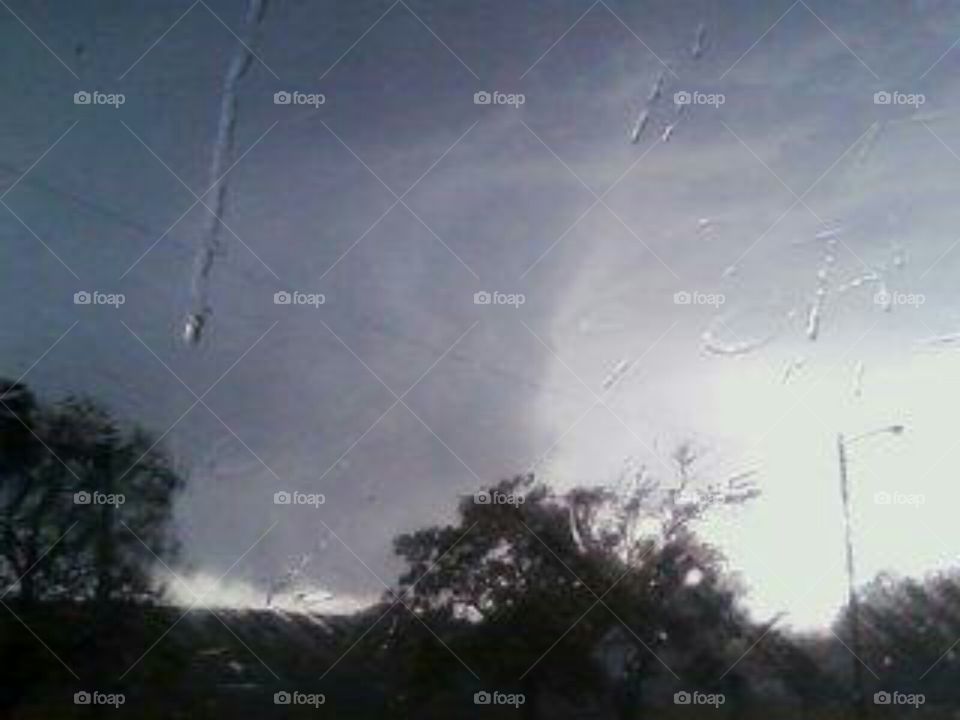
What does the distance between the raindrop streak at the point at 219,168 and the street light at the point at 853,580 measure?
1.55 m

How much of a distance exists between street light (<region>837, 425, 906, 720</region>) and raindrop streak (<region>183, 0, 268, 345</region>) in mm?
1553

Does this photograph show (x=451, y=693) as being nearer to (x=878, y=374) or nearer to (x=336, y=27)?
(x=878, y=374)

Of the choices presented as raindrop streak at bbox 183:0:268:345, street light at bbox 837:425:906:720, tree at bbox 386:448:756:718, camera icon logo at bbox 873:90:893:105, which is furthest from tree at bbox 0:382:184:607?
camera icon logo at bbox 873:90:893:105

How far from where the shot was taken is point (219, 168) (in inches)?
108

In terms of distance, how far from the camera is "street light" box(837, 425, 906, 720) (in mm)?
2688

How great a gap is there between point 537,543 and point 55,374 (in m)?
1.18

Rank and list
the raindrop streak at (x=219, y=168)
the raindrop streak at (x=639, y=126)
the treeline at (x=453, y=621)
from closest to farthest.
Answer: the treeline at (x=453, y=621) < the raindrop streak at (x=219, y=168) < the raindrop streak at (x=639, y=126)

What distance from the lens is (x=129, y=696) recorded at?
2.55 metres

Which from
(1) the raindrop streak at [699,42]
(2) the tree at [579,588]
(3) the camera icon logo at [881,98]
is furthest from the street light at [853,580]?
(1) the raindrop streak at [699,42]

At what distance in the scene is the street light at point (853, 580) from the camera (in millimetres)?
2688

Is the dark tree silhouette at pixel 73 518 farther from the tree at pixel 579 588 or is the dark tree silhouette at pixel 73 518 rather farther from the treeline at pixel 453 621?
the tree at pixel 579 588

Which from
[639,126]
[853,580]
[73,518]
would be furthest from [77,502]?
[853,580]

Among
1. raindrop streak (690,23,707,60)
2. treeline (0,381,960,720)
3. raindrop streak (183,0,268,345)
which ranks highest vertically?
raindrop streak (690,23,707,60)

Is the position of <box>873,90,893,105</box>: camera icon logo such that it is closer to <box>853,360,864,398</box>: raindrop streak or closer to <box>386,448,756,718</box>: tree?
<box>853,360,864,398</box>: raindrop streak
